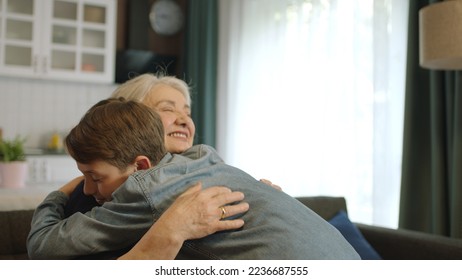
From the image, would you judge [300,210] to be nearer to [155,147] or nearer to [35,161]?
[155,147]

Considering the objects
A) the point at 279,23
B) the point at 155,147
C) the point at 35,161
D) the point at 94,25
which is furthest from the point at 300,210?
the point at 94,25

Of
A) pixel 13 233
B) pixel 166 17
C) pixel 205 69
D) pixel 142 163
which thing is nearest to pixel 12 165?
pixel 13 233

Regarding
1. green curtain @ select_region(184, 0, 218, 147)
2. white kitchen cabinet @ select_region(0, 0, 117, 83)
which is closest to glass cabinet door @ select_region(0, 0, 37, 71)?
white kitchen cabinet @ select_region(0, 0, 117, 83)

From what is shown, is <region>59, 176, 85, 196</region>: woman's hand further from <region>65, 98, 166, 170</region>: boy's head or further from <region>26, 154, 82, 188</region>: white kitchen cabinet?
<region>26, 154, 82, 188</region>: white kitchen cabinet

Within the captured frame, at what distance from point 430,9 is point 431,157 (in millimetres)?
907

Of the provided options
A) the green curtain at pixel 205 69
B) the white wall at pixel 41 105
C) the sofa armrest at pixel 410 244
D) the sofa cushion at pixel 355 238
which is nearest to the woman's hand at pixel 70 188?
the sofa cushion at pixel 355 238

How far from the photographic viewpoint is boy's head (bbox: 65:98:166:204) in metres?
1.01

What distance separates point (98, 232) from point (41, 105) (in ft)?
12.3

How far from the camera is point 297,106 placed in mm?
3447

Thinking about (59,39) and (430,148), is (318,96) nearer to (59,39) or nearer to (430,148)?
(430,148)

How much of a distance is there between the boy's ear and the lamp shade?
122 centimetres

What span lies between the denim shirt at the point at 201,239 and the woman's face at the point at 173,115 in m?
0.47

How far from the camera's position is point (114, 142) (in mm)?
1012

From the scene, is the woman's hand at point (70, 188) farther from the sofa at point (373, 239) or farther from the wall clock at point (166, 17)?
the wall clock at point (166, 17)
